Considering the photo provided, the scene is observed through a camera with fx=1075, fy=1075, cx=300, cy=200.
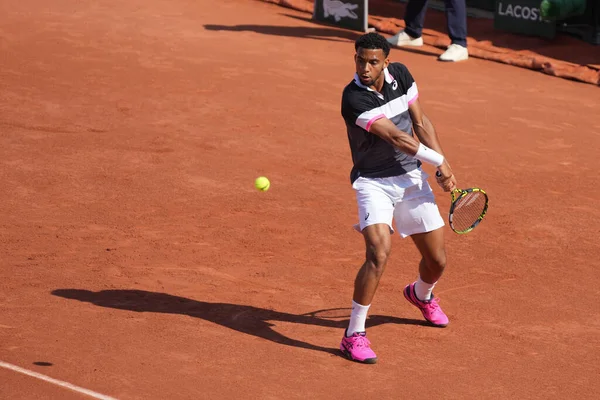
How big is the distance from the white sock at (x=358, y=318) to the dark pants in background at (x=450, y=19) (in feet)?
33.8

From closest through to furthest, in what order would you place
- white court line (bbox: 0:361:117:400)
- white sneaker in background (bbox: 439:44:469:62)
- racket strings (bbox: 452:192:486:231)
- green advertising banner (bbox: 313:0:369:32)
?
white court line (bbox: 0:361:117:400) < racket strings (bbox: 452:192:486:231) < white sneaker in background (bbox: 439:44:469:62) < green advertising banner (bbox: 313:0:369:32)

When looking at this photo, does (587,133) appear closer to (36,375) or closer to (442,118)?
(442,118)

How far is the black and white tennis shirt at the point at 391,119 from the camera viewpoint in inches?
292

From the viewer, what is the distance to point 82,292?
8.50m

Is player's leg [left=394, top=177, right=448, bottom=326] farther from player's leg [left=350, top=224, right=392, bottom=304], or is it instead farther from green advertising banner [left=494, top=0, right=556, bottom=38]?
green advertising banner [left=494, top=0, right=556, bottom=38]

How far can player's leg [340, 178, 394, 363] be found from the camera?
7.33m

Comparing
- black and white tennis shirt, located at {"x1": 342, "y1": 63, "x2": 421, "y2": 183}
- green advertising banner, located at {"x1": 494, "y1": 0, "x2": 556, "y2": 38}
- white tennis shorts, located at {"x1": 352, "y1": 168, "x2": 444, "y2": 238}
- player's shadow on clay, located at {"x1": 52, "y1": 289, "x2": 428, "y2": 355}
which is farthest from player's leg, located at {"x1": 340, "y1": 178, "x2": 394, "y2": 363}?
green advertising banner, located at {"x1": 494, "y1": 0, "x2": 556, "y2": 38}

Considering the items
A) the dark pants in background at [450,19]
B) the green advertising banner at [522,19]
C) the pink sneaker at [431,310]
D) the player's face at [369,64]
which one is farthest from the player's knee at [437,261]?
the green advertising banner at [522,19]

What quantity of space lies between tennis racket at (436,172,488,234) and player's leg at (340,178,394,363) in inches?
21.0

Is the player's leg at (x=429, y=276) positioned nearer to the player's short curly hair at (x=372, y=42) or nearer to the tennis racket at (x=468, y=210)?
the tennis racket at (x=468, y=210)

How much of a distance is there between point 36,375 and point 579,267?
4.96 m

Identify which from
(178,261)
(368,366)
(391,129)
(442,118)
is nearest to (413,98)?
(391,129)

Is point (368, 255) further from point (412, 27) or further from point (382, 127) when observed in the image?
point (412, 27)

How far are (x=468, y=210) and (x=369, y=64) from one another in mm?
1418
